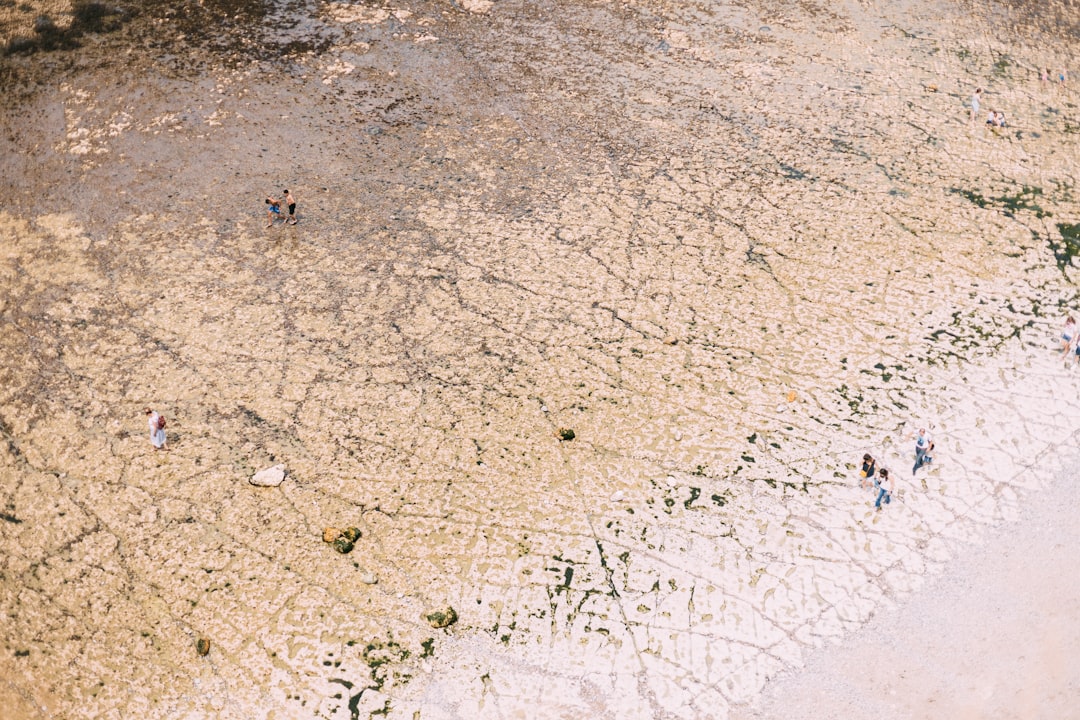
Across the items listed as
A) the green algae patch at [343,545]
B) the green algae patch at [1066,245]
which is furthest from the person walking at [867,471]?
the green algae patch at [343,545]

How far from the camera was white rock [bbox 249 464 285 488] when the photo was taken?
1212 centimetres

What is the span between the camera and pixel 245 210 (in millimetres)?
16766

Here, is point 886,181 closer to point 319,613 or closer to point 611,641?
point 611,641

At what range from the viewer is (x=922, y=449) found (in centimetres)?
1238

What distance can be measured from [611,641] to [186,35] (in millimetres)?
17401

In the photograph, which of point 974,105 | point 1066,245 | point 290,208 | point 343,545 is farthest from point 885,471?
point 974,105

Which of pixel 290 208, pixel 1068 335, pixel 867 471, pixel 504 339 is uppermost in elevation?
pixel 1068 335

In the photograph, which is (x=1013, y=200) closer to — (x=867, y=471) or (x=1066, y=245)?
(x=1066, y=245)

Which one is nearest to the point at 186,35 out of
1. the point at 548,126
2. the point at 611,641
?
the point at 548,126

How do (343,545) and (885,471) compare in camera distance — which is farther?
(885,471)

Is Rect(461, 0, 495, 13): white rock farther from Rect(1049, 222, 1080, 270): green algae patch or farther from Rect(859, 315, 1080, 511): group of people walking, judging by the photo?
Rect(859, 315, 1080, 511): group of people walking

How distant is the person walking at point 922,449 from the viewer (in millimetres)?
12375

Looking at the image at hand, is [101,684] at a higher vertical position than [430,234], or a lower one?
lower

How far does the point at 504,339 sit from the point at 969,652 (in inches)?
311
